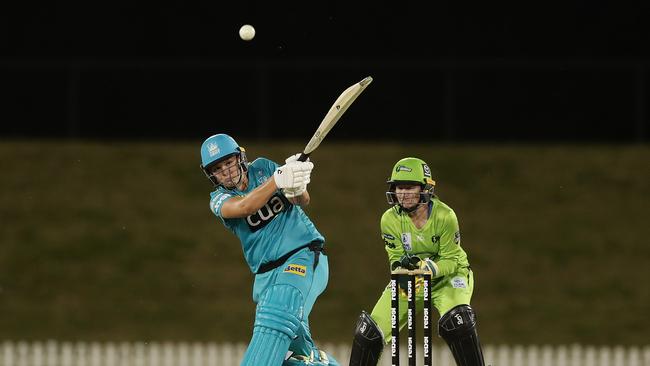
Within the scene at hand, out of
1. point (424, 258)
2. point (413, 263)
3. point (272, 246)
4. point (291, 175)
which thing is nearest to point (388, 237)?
point (424, 258)

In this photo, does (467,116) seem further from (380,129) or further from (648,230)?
(648,230)

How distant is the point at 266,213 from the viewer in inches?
344

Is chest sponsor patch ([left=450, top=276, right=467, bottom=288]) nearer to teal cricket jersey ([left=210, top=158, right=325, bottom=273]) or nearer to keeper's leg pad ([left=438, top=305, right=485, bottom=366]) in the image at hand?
keeper's leg pad ([left=438, top=305, right=485, bottom=366])

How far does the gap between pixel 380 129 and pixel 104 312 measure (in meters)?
5.55

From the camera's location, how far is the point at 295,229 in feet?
28.8

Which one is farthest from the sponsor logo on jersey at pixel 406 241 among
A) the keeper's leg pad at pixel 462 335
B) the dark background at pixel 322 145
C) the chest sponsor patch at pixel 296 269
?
the dark background at pixel 322 145

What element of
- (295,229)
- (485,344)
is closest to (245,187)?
(295,229)

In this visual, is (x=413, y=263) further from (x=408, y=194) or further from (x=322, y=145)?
(x=322, y=145)

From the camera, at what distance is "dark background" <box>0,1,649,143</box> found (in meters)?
20.9

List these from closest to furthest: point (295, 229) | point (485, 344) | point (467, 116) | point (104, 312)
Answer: point (295, 229)
point (485, 344)
point (104, 312)
point (467, 116)

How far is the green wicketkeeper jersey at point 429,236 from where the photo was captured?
8.67 meters

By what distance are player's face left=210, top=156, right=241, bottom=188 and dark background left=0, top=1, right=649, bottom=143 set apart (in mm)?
11873

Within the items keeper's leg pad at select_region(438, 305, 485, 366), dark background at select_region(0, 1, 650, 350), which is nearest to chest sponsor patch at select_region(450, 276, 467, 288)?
keeper's leg pad at select_region(438, 305, 485, 366)

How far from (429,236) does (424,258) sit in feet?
0.53
